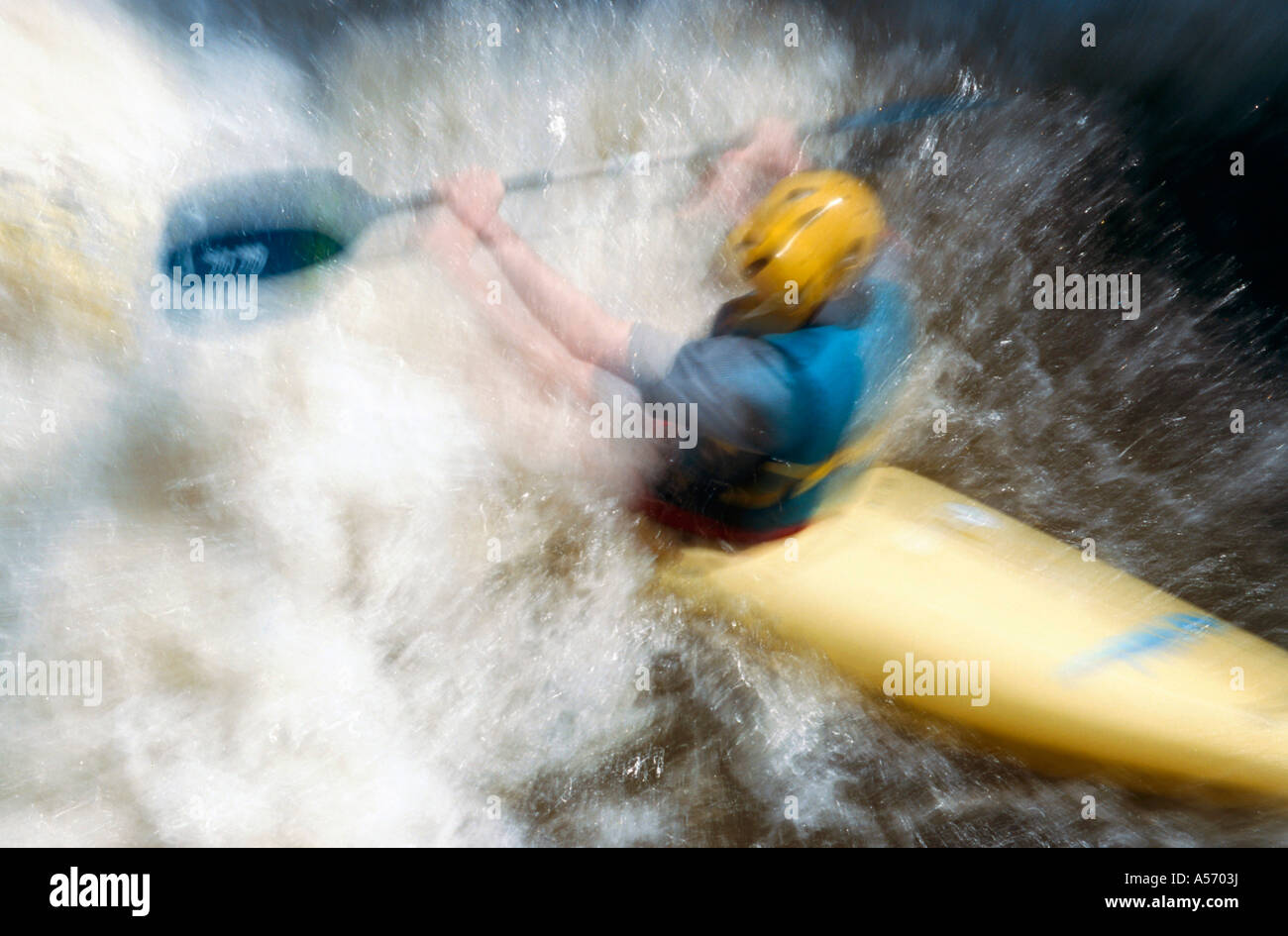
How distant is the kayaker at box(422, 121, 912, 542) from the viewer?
1.80 meters

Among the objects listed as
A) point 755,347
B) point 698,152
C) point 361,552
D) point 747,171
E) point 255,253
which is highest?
point 698,152

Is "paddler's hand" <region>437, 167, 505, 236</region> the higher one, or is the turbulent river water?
"paddler's hand" <region>437, 167, 505, 236</region>

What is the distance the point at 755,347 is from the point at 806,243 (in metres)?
0.26

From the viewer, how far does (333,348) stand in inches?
83.6

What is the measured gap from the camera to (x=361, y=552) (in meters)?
2.04

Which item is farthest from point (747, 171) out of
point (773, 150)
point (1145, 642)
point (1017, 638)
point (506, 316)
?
point (1145, 642)

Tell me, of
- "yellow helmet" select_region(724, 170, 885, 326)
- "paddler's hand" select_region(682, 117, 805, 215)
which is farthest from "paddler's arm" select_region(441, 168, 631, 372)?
"paddler's hand" select_region(682, 117, 805, 215)

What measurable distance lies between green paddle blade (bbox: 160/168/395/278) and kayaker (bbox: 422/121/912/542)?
0.95ft

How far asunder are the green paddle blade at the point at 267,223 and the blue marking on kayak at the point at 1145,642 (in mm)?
1927

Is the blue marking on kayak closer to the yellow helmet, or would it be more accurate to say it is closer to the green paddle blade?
the yellow helmet

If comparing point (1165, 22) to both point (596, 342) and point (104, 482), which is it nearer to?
point (596, 342)

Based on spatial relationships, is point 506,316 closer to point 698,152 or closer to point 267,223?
point 267,223

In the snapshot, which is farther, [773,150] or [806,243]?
[773,150]

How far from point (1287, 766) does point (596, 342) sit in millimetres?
1638
